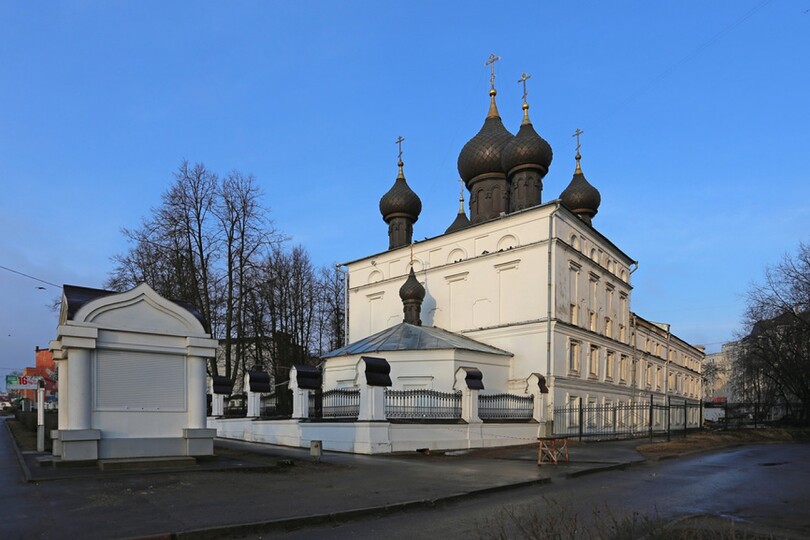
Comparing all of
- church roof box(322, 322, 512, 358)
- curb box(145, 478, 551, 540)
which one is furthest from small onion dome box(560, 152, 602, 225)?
curb box(145, 478, 551, 540)

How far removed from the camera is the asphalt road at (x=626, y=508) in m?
6.24

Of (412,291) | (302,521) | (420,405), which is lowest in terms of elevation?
(420,405)

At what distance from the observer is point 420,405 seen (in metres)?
18.6

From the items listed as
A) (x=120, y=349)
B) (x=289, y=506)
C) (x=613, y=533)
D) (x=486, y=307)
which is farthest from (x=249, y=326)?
(x=613, y=533)

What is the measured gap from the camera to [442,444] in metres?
18.7

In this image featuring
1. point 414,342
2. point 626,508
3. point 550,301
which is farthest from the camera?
point 550,301

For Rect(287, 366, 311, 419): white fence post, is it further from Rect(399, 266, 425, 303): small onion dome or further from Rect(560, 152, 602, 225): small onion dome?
Rect(560, 152, 602, 225): small onion dome

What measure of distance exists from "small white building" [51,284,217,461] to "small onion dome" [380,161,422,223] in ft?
78.3

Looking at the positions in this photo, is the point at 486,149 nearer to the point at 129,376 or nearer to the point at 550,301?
the point at 550,301

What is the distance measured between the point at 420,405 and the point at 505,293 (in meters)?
10.4

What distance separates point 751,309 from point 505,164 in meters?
17.8

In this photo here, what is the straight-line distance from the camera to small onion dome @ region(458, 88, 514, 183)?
32938mm

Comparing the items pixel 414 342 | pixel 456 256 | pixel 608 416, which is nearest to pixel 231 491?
pixel 414 342

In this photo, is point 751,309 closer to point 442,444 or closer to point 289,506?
point 442,444
